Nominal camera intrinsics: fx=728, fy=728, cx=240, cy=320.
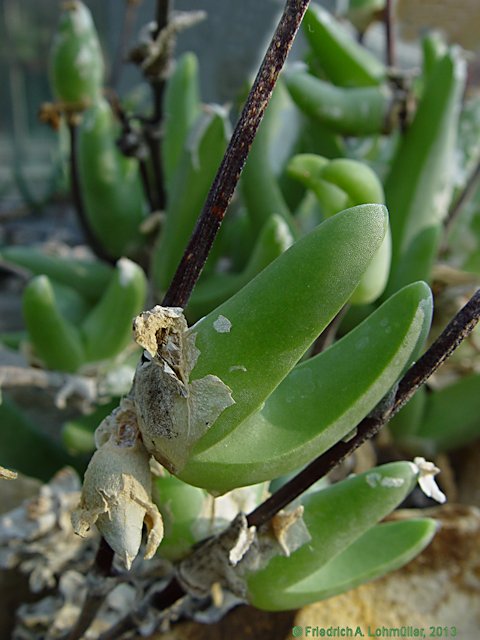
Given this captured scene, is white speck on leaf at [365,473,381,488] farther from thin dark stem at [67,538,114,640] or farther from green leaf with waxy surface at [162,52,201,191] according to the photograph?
green leaf with waxy surface at [162,52,201,191]

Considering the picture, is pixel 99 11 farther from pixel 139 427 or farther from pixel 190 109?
pixel 139 427

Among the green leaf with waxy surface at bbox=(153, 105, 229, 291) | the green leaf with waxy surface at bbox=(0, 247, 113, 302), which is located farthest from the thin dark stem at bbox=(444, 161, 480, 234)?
the green leaf with waxy surface at bbox=(0, 247, 113, 302)

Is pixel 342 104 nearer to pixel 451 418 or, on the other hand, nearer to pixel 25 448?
pixel 451 418

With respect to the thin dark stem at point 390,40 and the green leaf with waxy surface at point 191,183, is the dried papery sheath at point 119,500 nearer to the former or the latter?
the green leaf with waxy surface at point 191,183

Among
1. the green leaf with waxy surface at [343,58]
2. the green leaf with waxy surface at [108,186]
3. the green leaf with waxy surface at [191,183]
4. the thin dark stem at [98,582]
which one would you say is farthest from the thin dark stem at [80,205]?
the thin dark stem at [98,582]

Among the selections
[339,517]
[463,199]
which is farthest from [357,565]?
[463,199]
